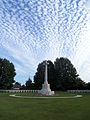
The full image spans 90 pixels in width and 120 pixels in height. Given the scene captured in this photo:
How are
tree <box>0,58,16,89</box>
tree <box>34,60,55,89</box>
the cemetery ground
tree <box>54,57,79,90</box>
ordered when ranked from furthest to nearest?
tree <box>34,60,55,89</box>
tree <box>54,57,79,90</box>
tree <box>0,58,16,89</box>
the cemetery ground

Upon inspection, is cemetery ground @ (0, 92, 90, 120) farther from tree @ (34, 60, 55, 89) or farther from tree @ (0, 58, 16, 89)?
tree @ (34, 60, 55, 89)

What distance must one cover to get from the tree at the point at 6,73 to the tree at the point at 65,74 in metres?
14.9

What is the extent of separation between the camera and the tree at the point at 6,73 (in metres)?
59.6

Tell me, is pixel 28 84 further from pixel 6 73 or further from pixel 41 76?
pixel 6 73

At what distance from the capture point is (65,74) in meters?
63.3

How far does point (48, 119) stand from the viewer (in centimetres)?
970

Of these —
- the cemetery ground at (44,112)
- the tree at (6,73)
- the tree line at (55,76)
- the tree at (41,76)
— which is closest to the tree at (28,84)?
the tree line at (55,76)

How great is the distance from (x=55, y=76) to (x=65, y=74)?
3473 mm

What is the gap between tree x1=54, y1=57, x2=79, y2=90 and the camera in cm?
6162

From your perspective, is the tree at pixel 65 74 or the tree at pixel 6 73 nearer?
the tree at pixel 6 73

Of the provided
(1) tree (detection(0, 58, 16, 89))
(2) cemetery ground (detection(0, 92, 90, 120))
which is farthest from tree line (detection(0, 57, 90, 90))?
(2) cemetery ground (detection(0, 92, 90, 120))

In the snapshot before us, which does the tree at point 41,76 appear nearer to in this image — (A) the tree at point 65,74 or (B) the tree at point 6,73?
(A) the tree at point 65,74

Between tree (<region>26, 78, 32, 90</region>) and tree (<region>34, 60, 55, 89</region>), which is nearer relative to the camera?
tree (<region>34, 60, 55, 89</region>)

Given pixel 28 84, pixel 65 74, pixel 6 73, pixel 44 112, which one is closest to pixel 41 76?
pixel 65 74
